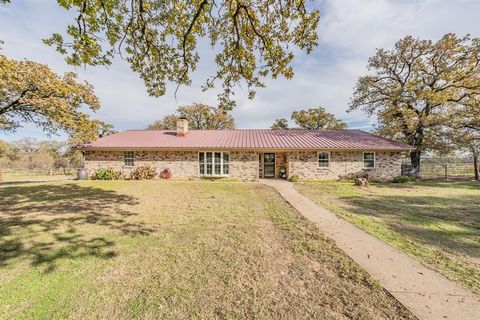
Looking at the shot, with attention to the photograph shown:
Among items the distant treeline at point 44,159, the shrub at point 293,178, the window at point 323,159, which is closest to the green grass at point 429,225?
the shrub at point 293,178

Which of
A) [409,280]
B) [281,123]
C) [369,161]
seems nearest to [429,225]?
[409,280]

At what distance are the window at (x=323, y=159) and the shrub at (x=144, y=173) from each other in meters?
12.2

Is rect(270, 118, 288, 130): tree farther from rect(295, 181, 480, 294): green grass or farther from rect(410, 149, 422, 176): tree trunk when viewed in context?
rect(295, 181, 480, 294): green grass

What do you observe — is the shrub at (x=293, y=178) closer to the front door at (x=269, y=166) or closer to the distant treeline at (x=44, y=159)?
the front door at (x=269, y=166)

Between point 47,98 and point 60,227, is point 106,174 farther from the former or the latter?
point 60,227

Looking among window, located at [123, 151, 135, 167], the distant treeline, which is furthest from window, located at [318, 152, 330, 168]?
the distant treeline

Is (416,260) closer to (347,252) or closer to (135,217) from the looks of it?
(347,252)

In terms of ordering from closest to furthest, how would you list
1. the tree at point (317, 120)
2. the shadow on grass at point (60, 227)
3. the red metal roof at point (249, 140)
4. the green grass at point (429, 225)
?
1. the green grass at point (429, 225)
2. the shadow on grass at point (60, 227)
3. the red metal roof at point (249, 140)
4. the tree at point (317, 120)

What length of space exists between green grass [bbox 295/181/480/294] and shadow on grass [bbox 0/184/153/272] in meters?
5.74

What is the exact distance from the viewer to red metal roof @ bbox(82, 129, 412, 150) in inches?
603

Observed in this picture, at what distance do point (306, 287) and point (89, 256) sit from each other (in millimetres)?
3794

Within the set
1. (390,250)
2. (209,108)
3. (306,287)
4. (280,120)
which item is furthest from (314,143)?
(209,108)

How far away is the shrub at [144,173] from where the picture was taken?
15397mm

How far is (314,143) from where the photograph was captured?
15906mm
